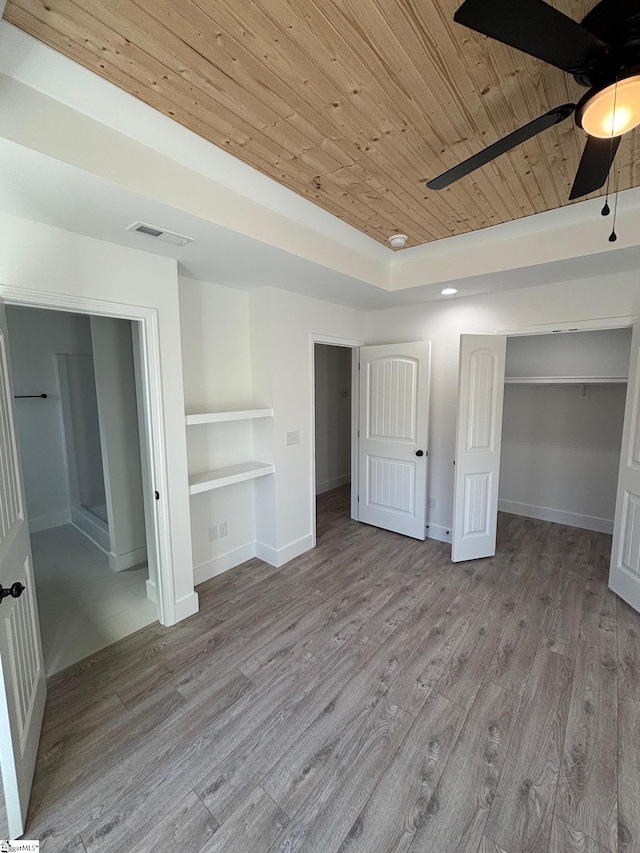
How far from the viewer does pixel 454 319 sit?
3598 millimetres

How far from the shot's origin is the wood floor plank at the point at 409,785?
1.33 metres

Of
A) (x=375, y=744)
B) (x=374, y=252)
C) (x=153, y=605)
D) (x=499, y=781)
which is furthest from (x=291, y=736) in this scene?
(x=374, y=252)

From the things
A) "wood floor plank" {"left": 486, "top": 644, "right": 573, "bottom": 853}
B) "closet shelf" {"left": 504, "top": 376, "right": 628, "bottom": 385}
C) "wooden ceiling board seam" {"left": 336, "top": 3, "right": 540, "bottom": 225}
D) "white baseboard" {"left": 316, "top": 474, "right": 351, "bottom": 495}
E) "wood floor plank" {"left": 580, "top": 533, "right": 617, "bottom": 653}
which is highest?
"wooden ceiling board seam" {"left": 336, "top": 3, "right": 540, "bottom": 225}

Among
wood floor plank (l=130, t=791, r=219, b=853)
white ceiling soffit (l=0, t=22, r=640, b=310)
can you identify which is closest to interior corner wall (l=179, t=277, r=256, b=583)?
white ceiling soffit (l=0, t=22, r=640, b=310)

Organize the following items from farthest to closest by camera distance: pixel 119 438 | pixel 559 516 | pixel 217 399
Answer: pixel 559 516 → pixel 119 438 → pixel 217 399

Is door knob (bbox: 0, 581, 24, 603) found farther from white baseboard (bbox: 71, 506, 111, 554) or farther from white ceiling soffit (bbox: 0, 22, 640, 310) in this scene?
white baseboard (bbox: 71, 506, 111, 554)

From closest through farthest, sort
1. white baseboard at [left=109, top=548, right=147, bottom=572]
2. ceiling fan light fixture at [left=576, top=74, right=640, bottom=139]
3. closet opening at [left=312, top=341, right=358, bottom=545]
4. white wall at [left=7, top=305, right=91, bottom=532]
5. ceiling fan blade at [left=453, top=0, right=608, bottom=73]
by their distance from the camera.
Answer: ceiling fan blade at [left=453, top=0, right=608, bottom=73]
ceiling fan light fixture at [left=576, top=74, right=640, bottom=139]
white baseboard at [left=109, top=548, right=147, bottom=572]
white wall at [left=7, top=305, right=91, bottom=532]
closet opening at [left=312, top=341, right=358, bottom=545]

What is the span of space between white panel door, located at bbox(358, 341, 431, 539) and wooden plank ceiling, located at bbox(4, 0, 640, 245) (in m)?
1.86

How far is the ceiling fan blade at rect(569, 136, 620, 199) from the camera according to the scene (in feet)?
4.24

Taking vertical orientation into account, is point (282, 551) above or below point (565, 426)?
below

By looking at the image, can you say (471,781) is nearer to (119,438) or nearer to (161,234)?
(161,234)

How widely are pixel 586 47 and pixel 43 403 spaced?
5.17 meters

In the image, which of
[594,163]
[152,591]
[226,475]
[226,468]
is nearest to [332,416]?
[226,468]

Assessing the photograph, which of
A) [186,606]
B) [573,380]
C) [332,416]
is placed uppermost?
[573,380]
